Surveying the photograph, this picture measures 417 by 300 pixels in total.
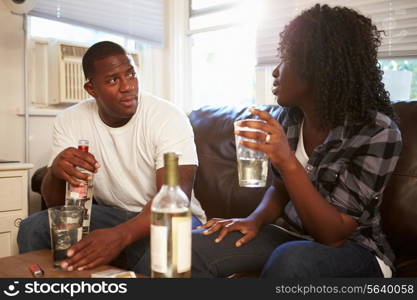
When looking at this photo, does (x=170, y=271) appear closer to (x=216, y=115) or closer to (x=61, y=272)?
(x=61, y=272)

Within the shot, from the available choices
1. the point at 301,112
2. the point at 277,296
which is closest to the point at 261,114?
the point at 277,296

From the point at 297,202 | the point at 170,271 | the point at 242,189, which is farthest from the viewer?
the point at 242,189

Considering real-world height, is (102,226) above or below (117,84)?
below

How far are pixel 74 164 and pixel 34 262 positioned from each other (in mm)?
302

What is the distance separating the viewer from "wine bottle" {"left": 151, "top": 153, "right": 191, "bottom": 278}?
750 millimetres

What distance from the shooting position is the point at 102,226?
1.65 m

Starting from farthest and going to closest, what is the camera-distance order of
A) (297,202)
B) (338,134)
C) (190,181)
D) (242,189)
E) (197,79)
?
(197,79)
(242,189)
(190,181)
(338,134)
(297,202)

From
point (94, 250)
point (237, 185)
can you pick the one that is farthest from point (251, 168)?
point (237, 185)

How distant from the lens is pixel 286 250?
44.3 inches

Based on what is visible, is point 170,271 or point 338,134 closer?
point 170,271

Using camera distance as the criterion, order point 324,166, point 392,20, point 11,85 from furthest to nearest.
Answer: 1. point 11,85
2. point 392,20
3. point 324,166

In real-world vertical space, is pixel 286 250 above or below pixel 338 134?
below

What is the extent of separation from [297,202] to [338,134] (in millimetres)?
264

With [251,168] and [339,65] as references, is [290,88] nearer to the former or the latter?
[339,65]
